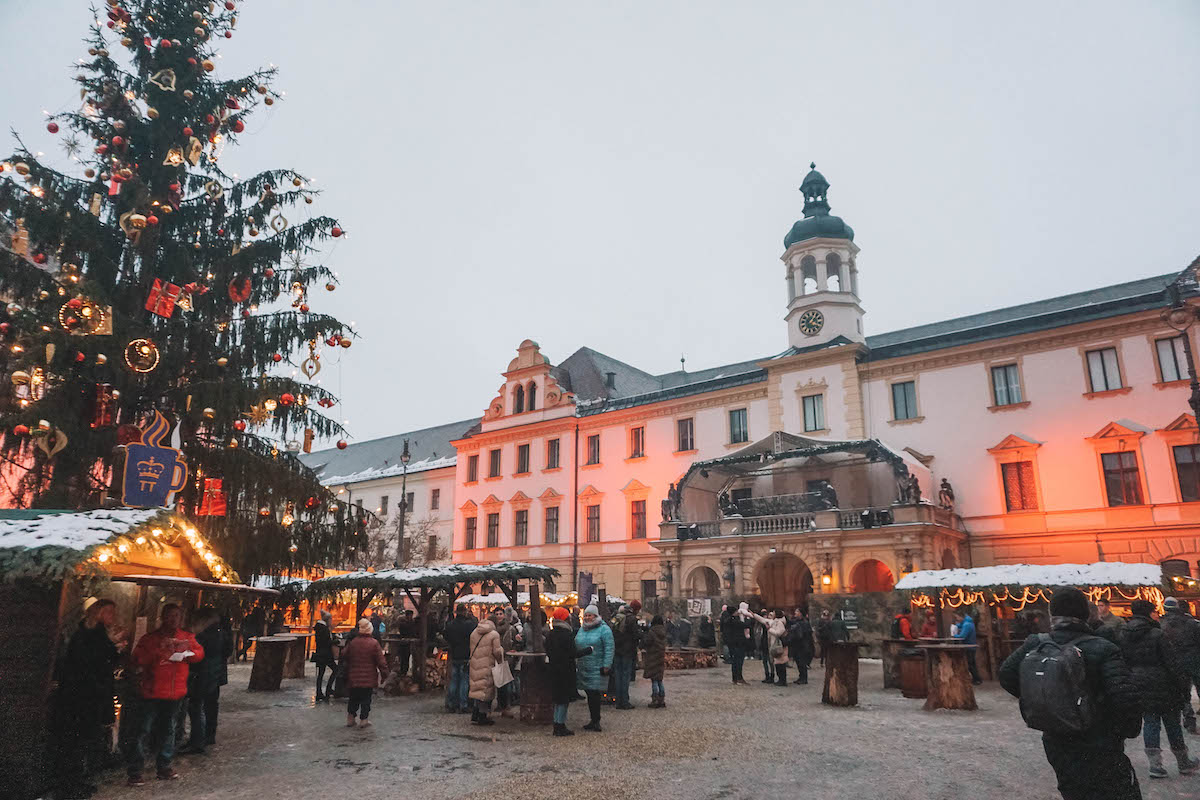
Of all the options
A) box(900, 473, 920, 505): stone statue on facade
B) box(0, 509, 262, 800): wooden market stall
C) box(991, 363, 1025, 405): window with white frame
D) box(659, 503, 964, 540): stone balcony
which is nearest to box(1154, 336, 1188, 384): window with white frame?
box(991, 363, 1025, 405): window with white frame

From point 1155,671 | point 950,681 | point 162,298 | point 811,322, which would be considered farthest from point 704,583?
point 1155,671

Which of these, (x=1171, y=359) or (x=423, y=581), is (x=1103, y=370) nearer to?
(x=1171, y=359)

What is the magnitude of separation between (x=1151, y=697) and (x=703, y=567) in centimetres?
2385

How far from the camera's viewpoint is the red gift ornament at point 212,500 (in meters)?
13.8

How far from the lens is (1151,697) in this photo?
25.8 ft

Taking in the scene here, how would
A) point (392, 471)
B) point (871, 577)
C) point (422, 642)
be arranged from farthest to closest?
point (392, 471) < point (871, 577) < point (422, 642)

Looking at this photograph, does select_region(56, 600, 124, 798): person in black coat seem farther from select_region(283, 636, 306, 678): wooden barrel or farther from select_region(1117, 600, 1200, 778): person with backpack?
select_region(283, 636, 306, 678): wooden barrel

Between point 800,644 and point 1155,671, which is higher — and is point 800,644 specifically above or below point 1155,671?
below

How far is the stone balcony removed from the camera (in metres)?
26.2

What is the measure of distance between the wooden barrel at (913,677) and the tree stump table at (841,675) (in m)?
1.65

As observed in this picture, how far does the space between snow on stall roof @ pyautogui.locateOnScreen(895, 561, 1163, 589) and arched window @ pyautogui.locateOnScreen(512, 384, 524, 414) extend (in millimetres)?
28220

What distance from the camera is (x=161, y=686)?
841cm

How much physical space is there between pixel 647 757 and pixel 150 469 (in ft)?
27.8

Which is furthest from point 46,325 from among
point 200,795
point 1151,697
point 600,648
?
point 1151,697
